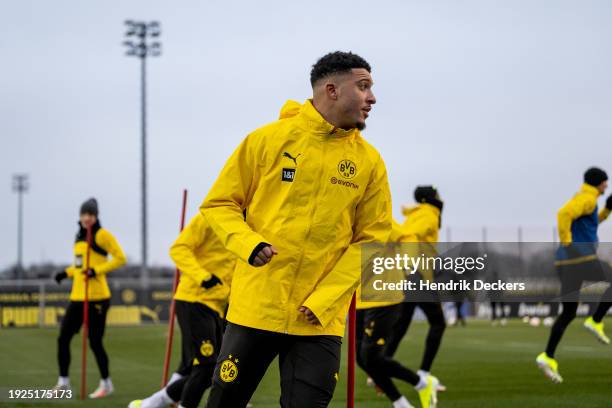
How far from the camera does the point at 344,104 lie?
5465mm

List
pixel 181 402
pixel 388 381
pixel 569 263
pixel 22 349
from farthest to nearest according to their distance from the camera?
pixel 22 349 < pixel 569 263 < pixel 388 381 < pixel 181 402

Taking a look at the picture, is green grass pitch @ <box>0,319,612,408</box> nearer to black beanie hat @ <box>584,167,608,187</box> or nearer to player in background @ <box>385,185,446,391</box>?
player in background @ <box>385,185,446,391</box>

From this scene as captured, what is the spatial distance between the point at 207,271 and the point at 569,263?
18.9 feet

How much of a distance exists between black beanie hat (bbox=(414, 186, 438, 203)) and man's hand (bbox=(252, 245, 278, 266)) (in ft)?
25.3

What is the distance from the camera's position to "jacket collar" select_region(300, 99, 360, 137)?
5.42m

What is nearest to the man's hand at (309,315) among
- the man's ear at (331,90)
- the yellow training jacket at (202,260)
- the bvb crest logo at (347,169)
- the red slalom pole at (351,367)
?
the bvb crest logo at (347,169)

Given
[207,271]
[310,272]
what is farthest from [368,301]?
[310,272]

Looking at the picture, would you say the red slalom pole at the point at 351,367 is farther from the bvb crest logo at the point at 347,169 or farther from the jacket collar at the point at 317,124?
the jacket collar at the point at 317,124

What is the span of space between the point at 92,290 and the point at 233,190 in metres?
8.59

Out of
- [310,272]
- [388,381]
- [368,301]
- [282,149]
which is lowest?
[388,381]

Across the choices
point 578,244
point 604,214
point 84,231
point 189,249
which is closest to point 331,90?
point 189,249

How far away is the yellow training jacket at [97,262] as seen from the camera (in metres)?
13.6

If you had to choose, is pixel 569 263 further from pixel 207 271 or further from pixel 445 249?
pixel 207 271

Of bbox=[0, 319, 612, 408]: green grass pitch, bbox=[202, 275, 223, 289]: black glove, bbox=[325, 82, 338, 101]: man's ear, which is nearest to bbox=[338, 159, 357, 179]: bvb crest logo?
bbox=[325, 82, 338, 101]: man's ear
